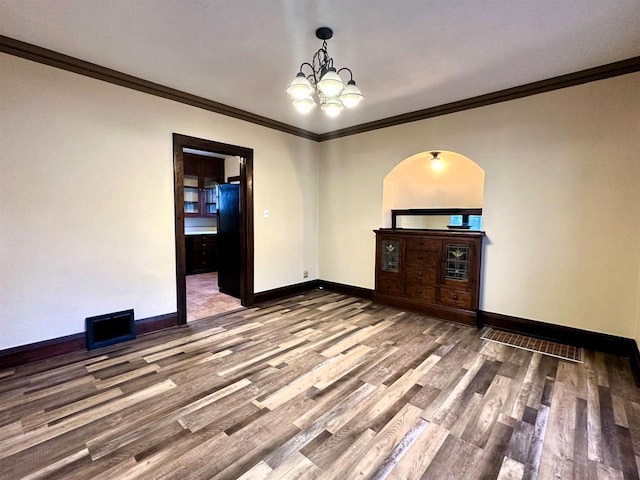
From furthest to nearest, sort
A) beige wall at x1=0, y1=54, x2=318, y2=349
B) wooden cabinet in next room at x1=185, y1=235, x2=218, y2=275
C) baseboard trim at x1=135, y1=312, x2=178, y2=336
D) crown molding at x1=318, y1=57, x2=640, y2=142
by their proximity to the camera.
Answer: wooden cabinet in next room at x1=185, y1=235, x2=218, y2=275 → baseboard trim at x1=135, y1=312, x2=178, y2=336 → crown molding at x1=318, y1=57, x2=640, y2=142 → beige wall at x1=0, y1=54, x2=318, y2=349

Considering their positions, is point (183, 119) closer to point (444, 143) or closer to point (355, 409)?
point (444, 143)

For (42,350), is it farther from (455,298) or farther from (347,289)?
(455,298)

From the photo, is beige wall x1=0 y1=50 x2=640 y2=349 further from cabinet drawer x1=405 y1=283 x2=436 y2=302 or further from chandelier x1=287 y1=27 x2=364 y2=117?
chandelier x1=287 y1=27 x2=364 y2=117

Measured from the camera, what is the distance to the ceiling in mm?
2088

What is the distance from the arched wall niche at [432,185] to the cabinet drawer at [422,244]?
65cm

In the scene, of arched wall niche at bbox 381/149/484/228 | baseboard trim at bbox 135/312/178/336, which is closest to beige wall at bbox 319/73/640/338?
arched wall niche at bbox 381/149/484/228

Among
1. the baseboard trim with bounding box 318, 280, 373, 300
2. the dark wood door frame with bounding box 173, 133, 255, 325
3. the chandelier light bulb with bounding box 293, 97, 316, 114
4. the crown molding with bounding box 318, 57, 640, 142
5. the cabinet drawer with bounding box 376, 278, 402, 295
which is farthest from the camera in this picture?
the baseboard trim with bounding box 318, 280, 373, 300

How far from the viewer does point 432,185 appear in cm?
523

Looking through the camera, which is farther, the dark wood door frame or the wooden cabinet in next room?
the wooden cabinet in next room

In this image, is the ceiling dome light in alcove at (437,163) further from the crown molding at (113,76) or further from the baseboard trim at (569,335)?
the crown molding at (113,76)

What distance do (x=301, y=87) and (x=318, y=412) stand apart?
231 cm

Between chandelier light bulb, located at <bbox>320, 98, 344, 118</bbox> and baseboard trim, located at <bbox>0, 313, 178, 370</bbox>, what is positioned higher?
chandelier light bulb, located at <bbox>320, 98, 344, 118</bbox>

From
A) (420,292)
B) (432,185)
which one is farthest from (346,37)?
(432,185)

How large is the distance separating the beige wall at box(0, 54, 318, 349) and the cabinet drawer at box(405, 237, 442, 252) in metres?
2.80
